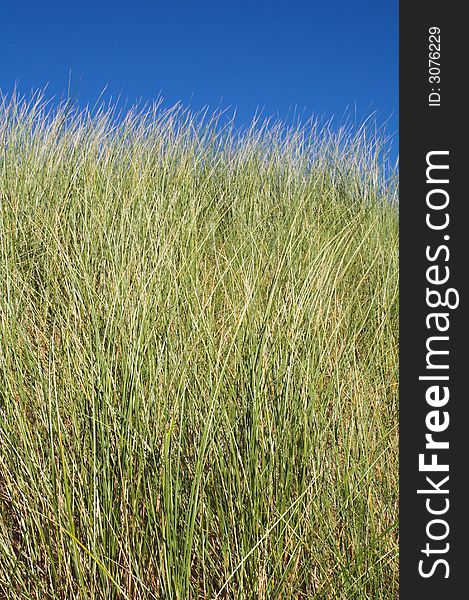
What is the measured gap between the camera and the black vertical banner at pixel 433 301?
1423mm

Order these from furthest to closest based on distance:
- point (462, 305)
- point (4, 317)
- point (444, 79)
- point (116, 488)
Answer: point (4, 317), point (444, 79), point (462, 305), point (116, 488)

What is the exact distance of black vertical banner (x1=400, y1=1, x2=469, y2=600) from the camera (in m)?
1.42

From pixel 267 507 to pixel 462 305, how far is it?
75 cm

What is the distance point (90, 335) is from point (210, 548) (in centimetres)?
69

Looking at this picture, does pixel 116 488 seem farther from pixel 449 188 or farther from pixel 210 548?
pixel 449 188

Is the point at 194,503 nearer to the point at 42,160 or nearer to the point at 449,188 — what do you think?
the point at 449,188

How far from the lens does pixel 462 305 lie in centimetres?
159

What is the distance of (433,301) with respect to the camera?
1.60m

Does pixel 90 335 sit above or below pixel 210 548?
above

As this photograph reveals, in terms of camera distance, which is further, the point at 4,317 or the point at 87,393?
the point at 4,317

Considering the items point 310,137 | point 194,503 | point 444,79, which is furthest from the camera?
point 310,137

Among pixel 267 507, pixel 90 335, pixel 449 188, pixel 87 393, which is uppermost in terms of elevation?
pixel 449 188

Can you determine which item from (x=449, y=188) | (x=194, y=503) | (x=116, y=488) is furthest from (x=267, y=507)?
(x=449, y=188)

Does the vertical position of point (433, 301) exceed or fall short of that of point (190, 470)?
it exceeds it
